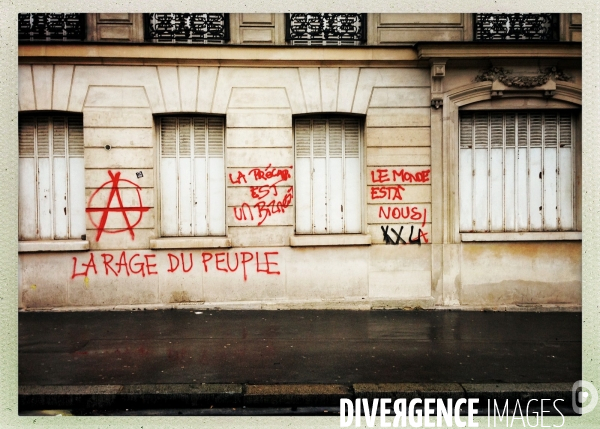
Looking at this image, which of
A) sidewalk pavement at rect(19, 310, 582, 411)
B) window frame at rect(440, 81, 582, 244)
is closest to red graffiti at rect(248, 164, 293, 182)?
sidewalk pavement at rect(19, 310, 582, 411)

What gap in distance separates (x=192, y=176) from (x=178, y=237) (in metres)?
0.99

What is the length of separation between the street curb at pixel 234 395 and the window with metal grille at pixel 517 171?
4122 millimetres

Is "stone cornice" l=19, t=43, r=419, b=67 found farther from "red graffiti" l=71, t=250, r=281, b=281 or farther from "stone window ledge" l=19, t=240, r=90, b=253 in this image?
"red graffiti" l=71, t=250, r=281, b=281

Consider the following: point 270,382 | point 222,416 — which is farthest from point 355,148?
point 222,416

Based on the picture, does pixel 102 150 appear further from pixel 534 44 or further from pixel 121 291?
pixel 534 44

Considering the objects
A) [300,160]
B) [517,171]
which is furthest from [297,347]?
[517,171]

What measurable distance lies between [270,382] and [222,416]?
0.67m

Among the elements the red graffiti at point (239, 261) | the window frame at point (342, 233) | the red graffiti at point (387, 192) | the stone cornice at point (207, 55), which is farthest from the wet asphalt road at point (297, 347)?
the stone cornice at point (207, 55)

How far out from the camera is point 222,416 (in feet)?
16.5

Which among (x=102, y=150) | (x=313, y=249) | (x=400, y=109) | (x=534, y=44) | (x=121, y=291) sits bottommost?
(x=121, y=291)

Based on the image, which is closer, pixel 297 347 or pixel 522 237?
pixel 297 347

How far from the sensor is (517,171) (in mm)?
9102

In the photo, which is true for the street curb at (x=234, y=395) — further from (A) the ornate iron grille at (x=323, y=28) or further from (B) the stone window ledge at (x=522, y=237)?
(A) the ornate iron grille at (x=323, y=28)

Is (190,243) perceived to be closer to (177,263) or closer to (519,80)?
(177,263)
